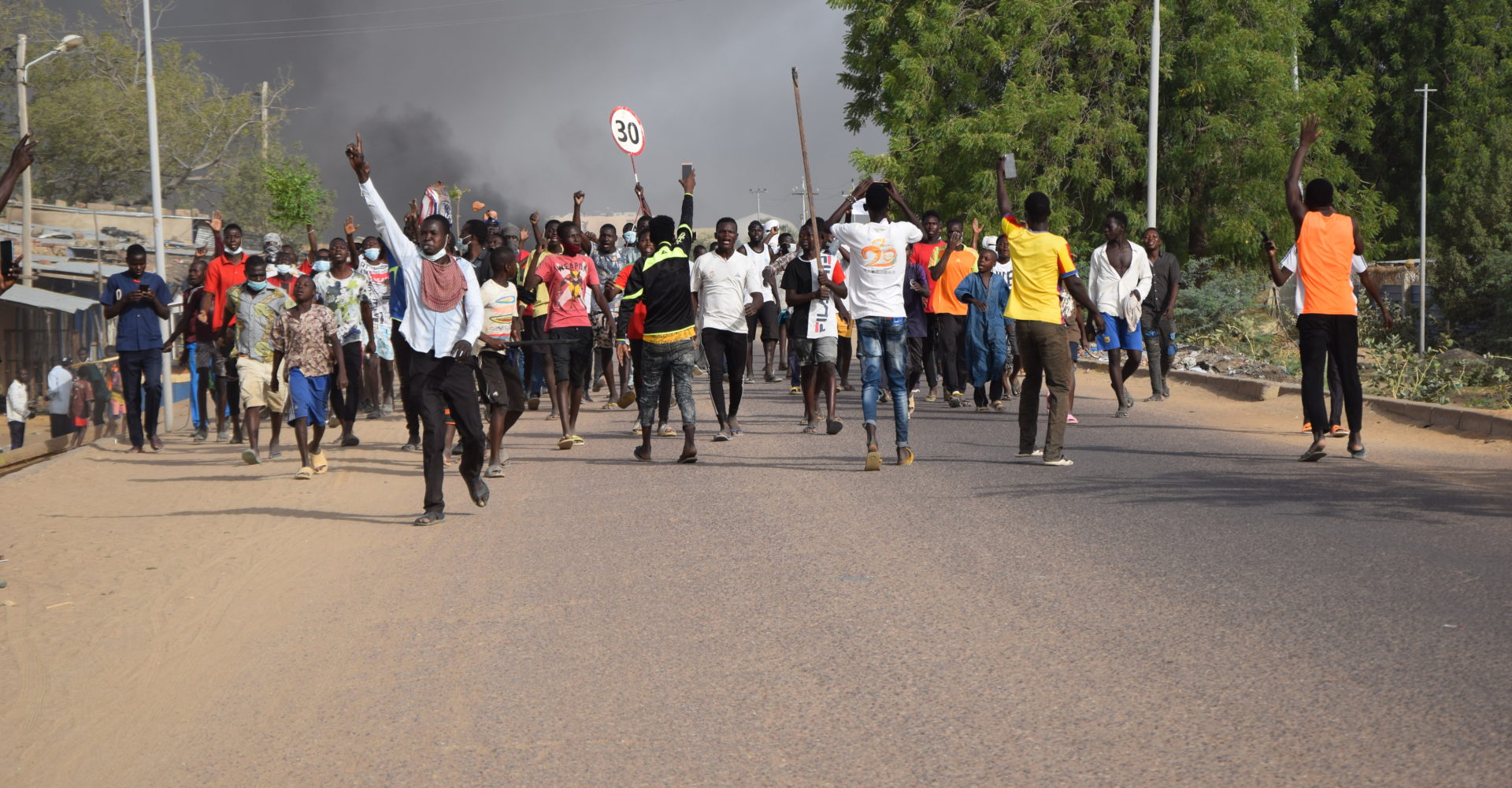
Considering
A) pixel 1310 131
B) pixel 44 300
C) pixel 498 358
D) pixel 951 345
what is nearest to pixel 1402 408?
pixel 1310 131

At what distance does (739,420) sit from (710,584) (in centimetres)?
822

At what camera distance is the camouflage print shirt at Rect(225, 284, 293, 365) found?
12.9 metres

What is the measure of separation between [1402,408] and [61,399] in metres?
14.6

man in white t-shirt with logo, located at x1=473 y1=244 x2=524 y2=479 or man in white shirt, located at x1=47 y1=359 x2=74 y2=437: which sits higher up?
man in white t-shirt with logo, located at x1=473 y1=244 x2=524 y2=479

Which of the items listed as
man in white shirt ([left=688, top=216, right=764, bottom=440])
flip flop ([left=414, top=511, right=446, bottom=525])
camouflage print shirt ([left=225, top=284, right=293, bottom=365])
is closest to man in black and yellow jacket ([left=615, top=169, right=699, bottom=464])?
man in white shirt ([left=688, top=216, right=764, bottom=440])

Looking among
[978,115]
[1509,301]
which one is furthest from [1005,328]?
[1509,301]

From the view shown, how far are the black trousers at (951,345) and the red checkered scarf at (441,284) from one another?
7744 mm

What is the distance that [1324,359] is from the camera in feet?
35.9

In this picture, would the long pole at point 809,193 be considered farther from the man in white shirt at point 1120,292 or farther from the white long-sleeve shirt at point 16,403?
the white long-sleeve shirt at point 16,403

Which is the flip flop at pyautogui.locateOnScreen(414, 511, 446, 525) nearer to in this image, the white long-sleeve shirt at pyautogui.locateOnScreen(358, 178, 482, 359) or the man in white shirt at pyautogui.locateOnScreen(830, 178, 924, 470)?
the white long-sleeve shirt at pyautogui.locateOnScreen(358, 178, 482, 359)

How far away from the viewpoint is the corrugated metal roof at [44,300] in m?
21.4

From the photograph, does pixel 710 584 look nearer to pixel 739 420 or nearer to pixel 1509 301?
pixel 739 420

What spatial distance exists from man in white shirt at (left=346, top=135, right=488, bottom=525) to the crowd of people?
0.05 ft

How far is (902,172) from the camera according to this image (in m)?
35.4
